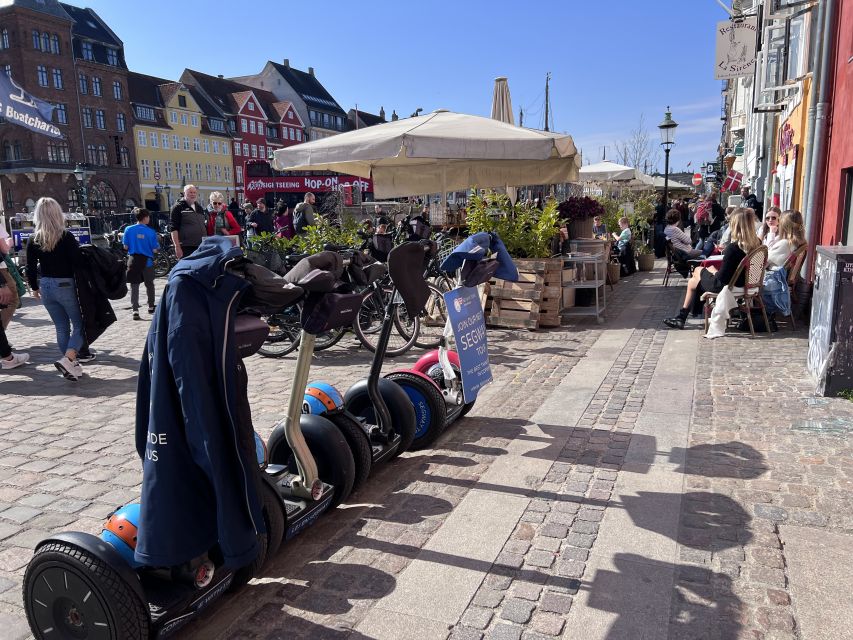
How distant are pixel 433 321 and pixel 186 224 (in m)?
4.30

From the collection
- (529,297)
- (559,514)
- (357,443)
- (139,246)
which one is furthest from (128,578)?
(139,246)

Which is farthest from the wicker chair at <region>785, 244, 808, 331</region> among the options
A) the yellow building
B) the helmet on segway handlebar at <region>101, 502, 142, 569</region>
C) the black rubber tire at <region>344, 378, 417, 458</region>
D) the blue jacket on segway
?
the yellow building

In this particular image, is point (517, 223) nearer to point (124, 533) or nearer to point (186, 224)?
point (186, 224)

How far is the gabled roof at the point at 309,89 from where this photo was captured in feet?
262

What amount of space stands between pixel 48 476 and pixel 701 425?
14.8 feet

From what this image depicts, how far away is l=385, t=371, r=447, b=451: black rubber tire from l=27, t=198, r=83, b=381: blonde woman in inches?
164

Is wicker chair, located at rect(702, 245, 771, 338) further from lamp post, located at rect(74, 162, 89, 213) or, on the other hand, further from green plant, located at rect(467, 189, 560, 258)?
lamp post, located at rect(74, 162, 89, 213)

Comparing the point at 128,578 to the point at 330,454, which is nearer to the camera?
the point at 128,578

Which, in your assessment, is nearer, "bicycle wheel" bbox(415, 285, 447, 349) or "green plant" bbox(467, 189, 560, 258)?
"bicycle wheel" bbox(415, 285, 447, 349)

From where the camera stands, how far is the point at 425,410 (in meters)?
4.28

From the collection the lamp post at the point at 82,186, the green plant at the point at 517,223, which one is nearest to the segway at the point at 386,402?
the green plant at the point at 517,223

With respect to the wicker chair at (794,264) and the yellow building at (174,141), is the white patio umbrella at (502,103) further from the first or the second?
the yellow building at (174,141)

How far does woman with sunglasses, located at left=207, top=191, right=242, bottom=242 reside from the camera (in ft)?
37.3

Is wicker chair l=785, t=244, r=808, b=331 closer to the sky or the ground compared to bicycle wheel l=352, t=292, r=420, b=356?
closer to the sky
